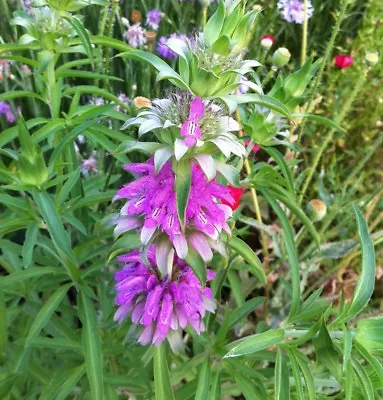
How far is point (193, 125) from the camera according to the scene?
28.6 inches

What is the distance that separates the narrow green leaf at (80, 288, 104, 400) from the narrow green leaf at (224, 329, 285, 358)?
0.29 metres

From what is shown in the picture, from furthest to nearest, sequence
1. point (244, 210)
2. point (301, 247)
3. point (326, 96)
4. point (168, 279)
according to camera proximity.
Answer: point (326, 96) < point (244, 210) < point (301, 247) < point (168, 279)

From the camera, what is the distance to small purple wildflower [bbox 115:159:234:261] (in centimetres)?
81

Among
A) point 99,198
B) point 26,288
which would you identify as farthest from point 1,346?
point 99,198

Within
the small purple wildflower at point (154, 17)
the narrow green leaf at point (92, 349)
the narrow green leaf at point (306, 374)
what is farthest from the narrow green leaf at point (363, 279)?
the small purple wildflower at point (154, 17)

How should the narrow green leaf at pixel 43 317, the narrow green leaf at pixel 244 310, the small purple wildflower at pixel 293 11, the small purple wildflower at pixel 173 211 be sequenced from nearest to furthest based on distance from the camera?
the small purple wildflower at pixel 173 211, the narrow green leaf at pixel 43 317, the narrow green leaf at pixel 244 310, the small purple wildflower at pixel 293 11

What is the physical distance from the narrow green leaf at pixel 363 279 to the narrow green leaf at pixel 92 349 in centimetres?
48

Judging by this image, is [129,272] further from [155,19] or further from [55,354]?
[155,19]

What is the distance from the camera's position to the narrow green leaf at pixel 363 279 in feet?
3.05

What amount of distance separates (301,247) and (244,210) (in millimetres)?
288

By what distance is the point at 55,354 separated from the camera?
1.30 meters

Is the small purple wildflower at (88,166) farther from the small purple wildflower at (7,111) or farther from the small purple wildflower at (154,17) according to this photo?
the small purple wildflower at (154,17)

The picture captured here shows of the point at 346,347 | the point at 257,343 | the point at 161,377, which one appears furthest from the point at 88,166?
the point at 346,347

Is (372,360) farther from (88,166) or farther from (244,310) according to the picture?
(88,166)
